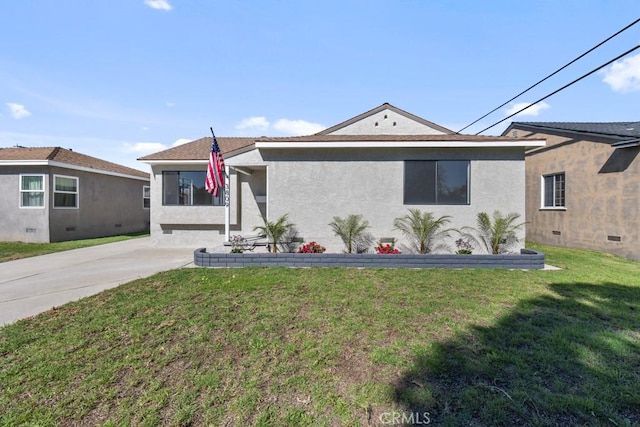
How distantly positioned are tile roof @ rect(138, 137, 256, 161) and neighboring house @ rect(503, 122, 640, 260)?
12.6 metres

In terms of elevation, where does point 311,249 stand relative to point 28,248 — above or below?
above

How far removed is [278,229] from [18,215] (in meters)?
13.0

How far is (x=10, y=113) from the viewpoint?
14953mm

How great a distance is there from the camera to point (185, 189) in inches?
459

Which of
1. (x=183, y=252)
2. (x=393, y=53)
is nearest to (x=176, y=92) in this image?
(x=183, y=252)

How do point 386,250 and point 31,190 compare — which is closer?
point 386,250

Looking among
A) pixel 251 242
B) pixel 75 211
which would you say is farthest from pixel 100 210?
pixel 251 242

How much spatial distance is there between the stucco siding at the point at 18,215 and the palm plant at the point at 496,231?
17.3 m

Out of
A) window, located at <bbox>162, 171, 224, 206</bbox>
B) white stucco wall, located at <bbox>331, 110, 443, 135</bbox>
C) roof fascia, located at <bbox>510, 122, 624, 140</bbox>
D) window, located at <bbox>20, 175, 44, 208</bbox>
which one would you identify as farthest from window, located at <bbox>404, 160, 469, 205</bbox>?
window, located at <bbox>20, 175, 44, 208</bbox>

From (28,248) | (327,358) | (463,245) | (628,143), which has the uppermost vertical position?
(628,143)

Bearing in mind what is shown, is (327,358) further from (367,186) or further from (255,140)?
(255,140)

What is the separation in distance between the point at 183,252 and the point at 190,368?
8375 mm

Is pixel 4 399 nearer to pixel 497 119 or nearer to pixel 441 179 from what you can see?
pixel 441 179

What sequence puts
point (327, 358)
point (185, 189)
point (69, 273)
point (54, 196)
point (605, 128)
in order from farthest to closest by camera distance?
point (54, 196) → point (185, 189) → point (605, 128) → point (69, 273) → point (327, 358)
